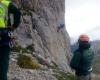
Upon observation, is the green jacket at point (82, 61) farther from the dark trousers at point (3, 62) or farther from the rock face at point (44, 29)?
the rock face at point (44, 29)

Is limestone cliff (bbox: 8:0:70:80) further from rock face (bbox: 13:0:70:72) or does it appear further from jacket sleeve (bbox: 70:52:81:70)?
jacket sleeve (bbox: 70:52:81:70)

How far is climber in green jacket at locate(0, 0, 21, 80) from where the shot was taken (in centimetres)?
1573

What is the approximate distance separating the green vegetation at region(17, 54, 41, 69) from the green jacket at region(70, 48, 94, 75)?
12.7 metres

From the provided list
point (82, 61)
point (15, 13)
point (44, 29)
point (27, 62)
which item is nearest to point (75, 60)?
point (82, 61)

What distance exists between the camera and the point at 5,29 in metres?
16.3

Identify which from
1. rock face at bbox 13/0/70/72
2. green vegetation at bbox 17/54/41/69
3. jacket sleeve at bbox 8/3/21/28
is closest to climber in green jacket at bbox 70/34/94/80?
jacket sleeve at bbox 8/3/21/28

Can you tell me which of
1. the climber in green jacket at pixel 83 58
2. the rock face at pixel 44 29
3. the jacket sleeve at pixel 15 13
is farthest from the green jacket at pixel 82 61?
the rock face at pixel 44 29

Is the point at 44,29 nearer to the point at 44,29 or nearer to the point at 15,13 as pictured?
the point at 44,29

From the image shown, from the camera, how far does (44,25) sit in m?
49.2

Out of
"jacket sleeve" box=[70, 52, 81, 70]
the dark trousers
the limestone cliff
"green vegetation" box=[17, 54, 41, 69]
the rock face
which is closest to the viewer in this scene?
the dark trousers

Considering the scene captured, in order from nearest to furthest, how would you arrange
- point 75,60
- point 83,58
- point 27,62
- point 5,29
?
point 5,29 < point 75,60 < point 83,58 < point 27,62

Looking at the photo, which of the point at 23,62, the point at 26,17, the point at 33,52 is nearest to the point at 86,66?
the point at 23,62

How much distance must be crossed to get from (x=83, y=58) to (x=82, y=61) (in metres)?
0.11

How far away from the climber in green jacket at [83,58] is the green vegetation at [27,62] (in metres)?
12.7
